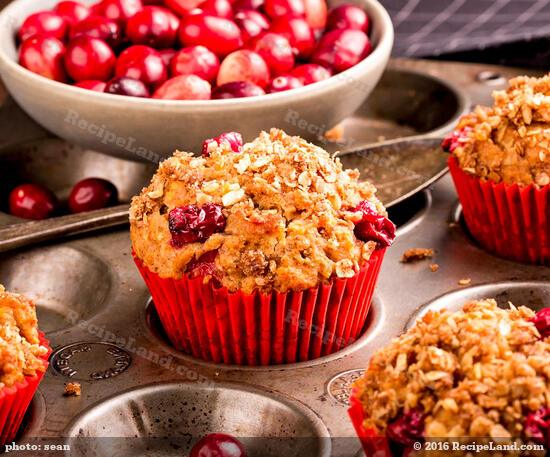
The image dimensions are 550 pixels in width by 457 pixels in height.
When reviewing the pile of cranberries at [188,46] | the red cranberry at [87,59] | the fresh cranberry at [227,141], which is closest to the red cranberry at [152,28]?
the pile of cranberries at [188,46]

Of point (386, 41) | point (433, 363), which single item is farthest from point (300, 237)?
point (386, 41)

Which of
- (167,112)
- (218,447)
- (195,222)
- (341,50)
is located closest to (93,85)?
(167,112)

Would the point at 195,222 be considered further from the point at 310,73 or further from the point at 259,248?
the point at 310,73

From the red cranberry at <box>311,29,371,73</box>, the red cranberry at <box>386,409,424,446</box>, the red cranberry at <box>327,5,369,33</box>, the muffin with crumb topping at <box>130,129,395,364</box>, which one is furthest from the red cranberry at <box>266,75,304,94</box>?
the red cranberry at <box>386,409,424,446</box>

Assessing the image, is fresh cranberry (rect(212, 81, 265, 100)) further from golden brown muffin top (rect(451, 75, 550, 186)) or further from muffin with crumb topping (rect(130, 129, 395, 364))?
golden brown muffin top (rect(451, 75, 550, 186))

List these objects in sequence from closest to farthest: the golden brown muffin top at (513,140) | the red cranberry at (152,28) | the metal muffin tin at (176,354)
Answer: the metal muffin tin at (176,354), the golden brown muffin top at (513,140), the red cranberry at (152,28)

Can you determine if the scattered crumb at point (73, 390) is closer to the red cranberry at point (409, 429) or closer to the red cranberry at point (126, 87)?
the red cranberry at point (409, 429)

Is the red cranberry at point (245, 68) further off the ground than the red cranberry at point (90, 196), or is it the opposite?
the red cranberry at point (245, 68)
